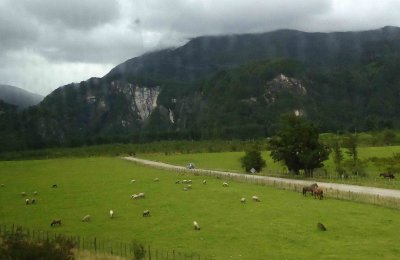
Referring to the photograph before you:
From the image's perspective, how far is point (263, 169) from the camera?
363ft

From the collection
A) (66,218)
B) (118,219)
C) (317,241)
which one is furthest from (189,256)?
(66,218)

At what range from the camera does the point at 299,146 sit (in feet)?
291

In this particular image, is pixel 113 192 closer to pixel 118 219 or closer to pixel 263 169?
pixel 118 219

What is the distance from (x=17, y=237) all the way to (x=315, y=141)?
2707 inches

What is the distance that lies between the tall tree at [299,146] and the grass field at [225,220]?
22048mm

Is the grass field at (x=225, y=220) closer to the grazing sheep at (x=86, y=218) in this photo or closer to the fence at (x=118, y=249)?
the grazing sheep at (x=86, y=218)

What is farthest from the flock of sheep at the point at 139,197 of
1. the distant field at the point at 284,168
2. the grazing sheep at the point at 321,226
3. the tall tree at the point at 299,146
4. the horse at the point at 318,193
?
the distant field at the point at 284,168

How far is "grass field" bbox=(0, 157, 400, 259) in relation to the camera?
34.2m

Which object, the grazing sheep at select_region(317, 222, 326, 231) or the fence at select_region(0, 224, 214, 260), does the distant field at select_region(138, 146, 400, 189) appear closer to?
the grazing sheep at select_region(317, 222, 326, 231)

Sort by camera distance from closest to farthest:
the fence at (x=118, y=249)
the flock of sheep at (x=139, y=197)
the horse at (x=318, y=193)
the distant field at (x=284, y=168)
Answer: the fence at (x=118, y=249), the flock of sheep at (x=139, y=197), the horse at (x=318, y=193), the distant field at (x=284, y=168)

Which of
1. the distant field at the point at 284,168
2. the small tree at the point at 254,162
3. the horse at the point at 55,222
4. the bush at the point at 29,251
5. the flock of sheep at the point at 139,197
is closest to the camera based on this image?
the bush at the point at 29,251

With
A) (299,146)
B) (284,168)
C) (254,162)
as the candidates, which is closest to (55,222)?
(299,146)

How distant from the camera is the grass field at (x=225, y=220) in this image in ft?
112

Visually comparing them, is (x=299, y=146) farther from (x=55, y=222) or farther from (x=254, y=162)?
(x=55, y=222)
